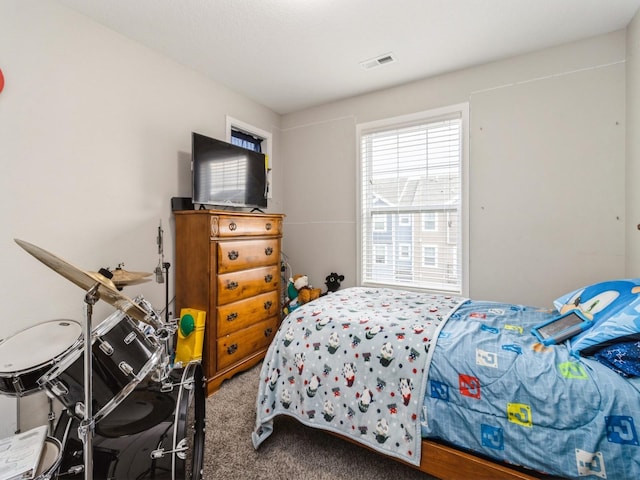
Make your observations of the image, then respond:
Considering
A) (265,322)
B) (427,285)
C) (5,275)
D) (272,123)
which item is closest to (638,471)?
(427,285)

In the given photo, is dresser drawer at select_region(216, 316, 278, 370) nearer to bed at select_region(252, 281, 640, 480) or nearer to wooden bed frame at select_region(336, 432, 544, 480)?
bed at select_region(252, 281, 640, 480)

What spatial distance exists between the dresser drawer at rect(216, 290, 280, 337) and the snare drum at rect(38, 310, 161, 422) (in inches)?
41.0

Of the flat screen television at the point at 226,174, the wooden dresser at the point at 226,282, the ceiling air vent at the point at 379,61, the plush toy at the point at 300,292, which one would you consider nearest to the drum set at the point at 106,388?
the wooden dresser at the point at 226,282

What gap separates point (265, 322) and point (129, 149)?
180cm

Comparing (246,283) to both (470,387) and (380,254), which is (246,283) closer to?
(380,254)

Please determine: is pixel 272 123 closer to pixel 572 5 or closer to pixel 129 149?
pixel 129 149

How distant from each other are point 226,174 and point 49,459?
6.87ft

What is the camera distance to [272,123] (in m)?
3.60

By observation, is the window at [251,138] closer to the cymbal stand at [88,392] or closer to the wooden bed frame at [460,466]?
the cymbal stand at [88,392]

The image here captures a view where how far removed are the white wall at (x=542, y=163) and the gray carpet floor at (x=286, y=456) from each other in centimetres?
171

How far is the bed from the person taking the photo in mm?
1103

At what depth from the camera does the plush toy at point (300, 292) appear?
10.5 ft

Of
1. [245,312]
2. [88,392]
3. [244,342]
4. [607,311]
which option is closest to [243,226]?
[245,312]

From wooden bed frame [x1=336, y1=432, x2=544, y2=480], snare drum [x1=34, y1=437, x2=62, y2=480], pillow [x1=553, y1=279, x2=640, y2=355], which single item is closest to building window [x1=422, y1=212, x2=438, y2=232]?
pillow [x1=553, y1=279, x2=640, y2=355]
